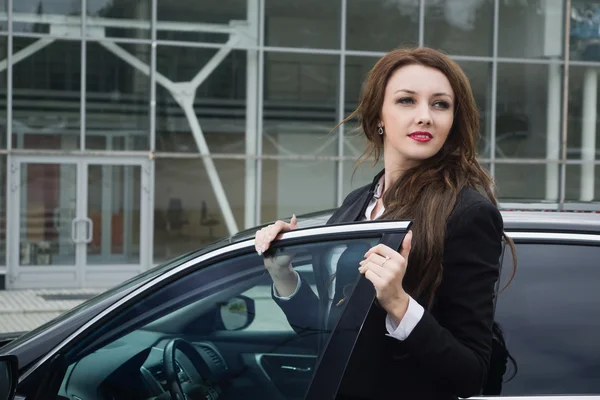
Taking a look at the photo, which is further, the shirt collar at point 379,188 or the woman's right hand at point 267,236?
the shirt collar at point 379,188

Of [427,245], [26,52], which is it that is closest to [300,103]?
[26,52]

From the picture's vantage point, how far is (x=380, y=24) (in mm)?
16594

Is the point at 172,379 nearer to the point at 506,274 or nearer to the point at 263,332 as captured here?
the point at 263,332

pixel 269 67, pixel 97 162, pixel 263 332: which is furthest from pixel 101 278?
pixel 263 332

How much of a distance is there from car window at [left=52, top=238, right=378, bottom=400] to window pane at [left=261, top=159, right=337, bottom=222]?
13734mm

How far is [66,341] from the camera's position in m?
2.34

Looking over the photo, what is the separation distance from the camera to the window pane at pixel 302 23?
16156mm

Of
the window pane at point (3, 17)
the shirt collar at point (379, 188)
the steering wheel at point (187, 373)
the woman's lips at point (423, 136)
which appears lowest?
the steering wheel at point (187, 373)

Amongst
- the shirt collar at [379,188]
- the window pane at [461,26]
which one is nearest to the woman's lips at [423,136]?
the shirt collar at [379,188]

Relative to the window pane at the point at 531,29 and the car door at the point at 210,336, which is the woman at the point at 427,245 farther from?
the window pane at the point at 531,29

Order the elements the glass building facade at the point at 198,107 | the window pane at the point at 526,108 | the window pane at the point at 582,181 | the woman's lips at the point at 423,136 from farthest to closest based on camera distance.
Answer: the window pane at the point at 582,181 < the window pane at the point at 526,108 < the glass building facade at the point at 198,107 < the woman's lips at the point at 423,136

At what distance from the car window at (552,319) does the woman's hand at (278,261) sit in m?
0.53

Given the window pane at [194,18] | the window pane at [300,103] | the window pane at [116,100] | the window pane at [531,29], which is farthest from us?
the window pane at [531,29]

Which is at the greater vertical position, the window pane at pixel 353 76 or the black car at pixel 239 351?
the window pane at pixel 353 76
